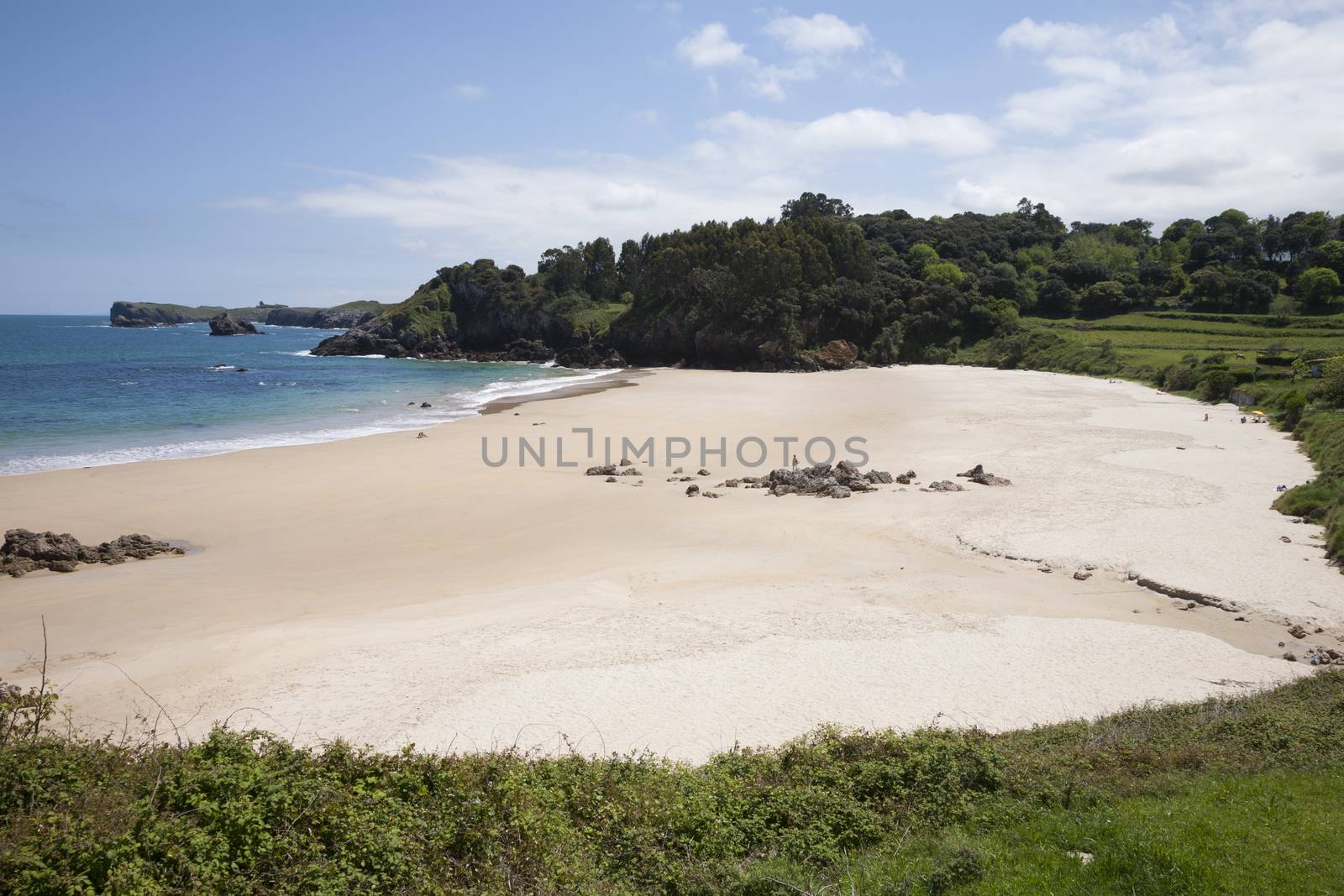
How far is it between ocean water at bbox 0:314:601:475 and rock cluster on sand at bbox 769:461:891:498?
Result: 22.2m

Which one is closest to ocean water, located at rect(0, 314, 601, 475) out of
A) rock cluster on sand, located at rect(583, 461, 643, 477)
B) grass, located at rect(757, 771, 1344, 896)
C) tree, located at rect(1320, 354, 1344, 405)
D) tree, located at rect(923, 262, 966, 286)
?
rock cluster on sand, located at rect(583, 461, 643, 477)

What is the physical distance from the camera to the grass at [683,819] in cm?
611

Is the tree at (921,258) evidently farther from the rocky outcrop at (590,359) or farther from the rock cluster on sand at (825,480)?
the rock cluster on sand at (825,480)

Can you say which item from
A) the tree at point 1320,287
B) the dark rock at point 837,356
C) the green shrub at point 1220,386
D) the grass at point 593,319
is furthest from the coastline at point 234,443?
the tree at point 1320,287

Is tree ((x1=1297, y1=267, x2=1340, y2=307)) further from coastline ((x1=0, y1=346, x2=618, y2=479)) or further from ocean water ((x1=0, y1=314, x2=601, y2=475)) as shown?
coastline ((x1=0, y1=346, x2=618, y2=479))

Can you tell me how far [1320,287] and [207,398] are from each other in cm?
9331

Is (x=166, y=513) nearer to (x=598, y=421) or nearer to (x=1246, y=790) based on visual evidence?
(x=598, y=421)

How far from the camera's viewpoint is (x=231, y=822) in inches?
246

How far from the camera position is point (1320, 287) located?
2790 inches

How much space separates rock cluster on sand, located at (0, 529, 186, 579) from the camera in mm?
17281

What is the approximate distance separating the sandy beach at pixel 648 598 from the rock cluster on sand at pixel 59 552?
0.57m

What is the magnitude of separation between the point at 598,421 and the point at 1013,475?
2121cm

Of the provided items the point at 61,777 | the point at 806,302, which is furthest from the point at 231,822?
the point at 806,302

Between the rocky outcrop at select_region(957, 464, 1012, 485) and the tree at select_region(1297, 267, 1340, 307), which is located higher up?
the tree at select_region(1297, 267, 1340, 307)
